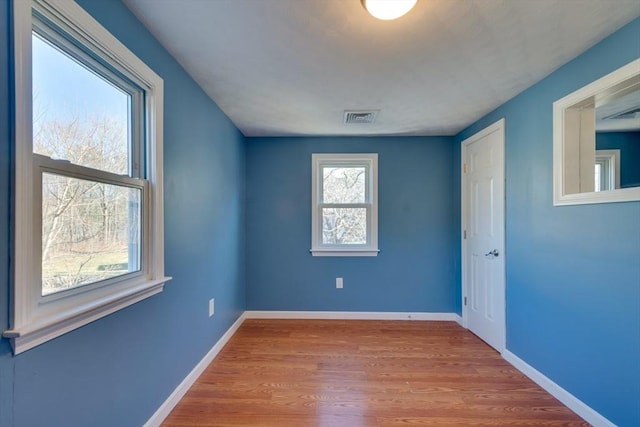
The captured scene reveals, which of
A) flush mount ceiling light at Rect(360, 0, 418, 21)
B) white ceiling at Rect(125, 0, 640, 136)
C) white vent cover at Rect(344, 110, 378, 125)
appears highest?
white ceiling at Rect(125, 0, 640, 136)

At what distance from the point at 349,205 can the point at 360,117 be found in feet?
3.58

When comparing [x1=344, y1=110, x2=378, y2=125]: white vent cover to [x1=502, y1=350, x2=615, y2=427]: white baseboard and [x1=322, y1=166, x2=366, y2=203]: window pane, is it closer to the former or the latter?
[x1=322, y1=166, x2=366, y2=203]: window pane

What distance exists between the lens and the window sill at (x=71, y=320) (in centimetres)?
89

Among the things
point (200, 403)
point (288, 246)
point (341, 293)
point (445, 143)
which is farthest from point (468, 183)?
point (200, 403)

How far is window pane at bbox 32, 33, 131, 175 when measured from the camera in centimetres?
103

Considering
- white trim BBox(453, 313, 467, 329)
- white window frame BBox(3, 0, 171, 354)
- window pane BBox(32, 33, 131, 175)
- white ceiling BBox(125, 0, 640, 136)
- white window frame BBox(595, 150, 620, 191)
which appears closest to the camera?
white window frame BBox(3, 0, 171, 354)

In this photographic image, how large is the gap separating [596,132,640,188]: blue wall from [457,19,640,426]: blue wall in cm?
16

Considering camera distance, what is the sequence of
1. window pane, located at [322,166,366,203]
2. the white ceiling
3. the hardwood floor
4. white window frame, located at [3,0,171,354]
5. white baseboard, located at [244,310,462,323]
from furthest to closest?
window pane, located at [322,166,366,203] → white baseboard, located at [244,310,462,323] → the hardwood floor → the white ceiling → white window frame, located at [3,0,171,354]

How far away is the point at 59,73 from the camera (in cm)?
111

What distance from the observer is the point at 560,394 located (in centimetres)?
189

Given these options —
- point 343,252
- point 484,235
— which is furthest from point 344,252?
point 484,235

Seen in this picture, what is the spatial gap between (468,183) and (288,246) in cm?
216

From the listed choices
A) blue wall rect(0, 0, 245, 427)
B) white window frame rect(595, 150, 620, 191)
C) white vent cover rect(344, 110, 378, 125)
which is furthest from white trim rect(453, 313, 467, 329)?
blue wall rect(0, 0, 245, 427)

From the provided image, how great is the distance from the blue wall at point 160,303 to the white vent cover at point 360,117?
1.18 meters
